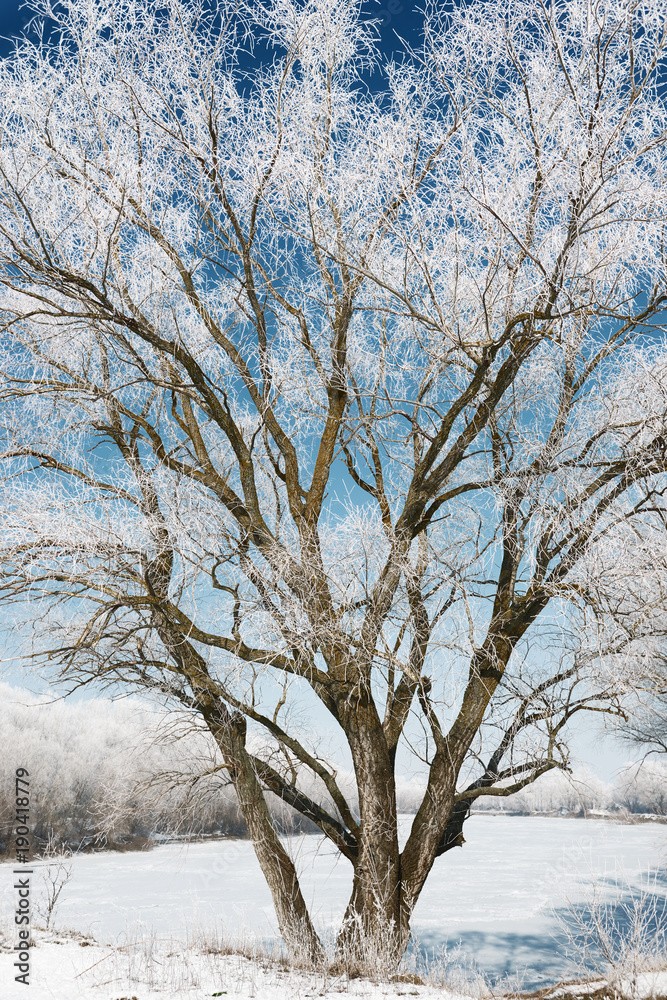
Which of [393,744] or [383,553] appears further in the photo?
[393,744]

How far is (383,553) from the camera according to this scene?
193 inches

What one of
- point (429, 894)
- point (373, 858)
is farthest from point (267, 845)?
point (429, 894)

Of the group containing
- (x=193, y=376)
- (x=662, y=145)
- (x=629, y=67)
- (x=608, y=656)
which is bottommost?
(x=608, y=656)

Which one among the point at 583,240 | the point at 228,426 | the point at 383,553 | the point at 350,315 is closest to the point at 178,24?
the point at 350,315

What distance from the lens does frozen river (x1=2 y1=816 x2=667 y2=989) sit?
5438 mm

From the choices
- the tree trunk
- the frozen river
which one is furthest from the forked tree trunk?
the tree trunk

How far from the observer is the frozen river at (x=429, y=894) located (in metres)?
5.44

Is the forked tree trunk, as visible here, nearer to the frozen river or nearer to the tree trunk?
the frozen river

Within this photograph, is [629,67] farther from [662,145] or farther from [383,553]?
[383,553]

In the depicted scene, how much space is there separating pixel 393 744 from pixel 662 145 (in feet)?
16.5

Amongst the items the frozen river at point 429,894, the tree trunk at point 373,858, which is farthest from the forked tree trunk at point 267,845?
the tree trunk at point 373,858

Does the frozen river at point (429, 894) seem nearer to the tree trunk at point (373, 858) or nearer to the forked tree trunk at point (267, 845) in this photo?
the forked tree trunk at point (267, 845)

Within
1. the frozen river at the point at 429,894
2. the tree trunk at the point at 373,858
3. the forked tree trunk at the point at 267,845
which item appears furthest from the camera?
the frozen river at the point at 429,894

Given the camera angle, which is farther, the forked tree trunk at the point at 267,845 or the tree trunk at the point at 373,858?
the forked tree trunk at the point at 267,845
